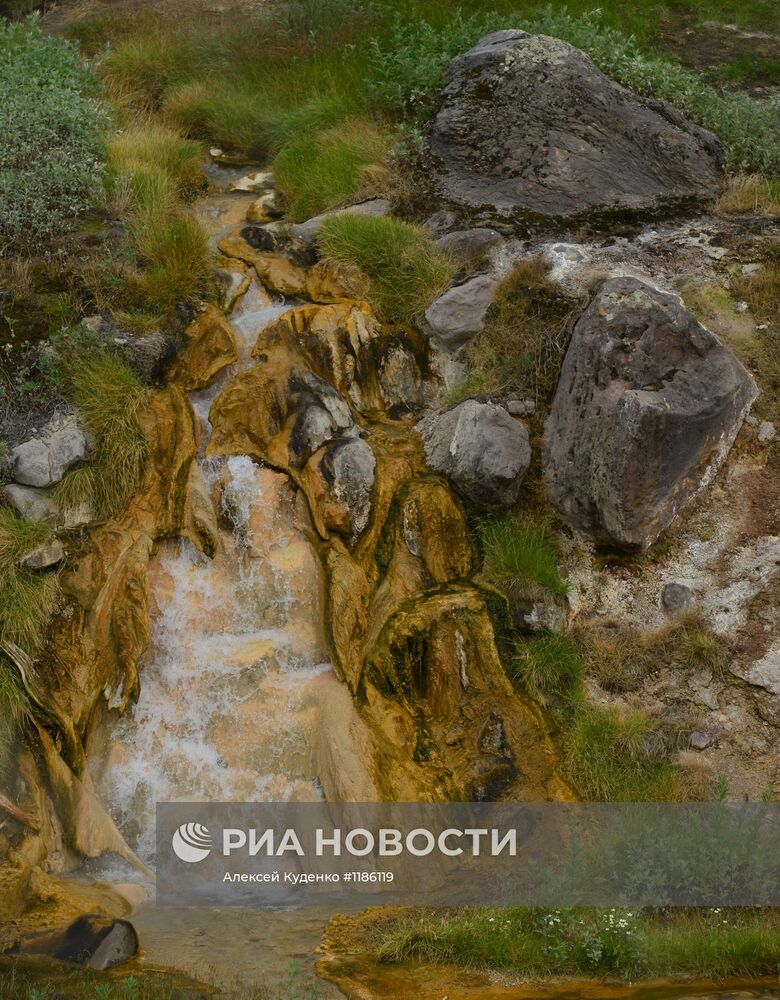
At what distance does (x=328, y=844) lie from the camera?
755 cm

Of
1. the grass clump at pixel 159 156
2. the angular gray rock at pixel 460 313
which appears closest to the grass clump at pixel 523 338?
the angular gray rock at pixel 460 313

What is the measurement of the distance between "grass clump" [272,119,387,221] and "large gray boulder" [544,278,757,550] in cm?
408

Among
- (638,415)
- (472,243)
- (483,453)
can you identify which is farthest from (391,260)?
(638,415)

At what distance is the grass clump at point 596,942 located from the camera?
20.0 feet

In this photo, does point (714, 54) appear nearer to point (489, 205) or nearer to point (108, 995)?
point (489, 205)

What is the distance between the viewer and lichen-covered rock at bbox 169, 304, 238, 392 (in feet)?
31.3

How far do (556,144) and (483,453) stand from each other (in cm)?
499

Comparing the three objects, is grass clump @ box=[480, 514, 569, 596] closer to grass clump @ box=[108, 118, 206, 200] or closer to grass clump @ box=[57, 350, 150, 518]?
grass clump @ box=[57, 350, 150, 518]

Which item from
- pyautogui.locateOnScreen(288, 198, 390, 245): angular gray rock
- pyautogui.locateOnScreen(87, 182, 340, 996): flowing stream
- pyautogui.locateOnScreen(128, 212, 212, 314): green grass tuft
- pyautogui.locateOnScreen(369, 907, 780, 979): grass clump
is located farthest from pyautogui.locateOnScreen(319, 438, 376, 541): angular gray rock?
pyautogui.locateOnScreen(369, 907, 780, 979): grass clump

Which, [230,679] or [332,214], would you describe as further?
[332,214]

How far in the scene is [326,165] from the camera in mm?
11930

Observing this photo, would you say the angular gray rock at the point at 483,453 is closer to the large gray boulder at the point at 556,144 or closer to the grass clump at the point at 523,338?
the grass clump at the point at 523,338

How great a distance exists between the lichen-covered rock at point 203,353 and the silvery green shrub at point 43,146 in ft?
6.61

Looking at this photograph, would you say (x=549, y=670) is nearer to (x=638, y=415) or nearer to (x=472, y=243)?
(x=638, y=415)
